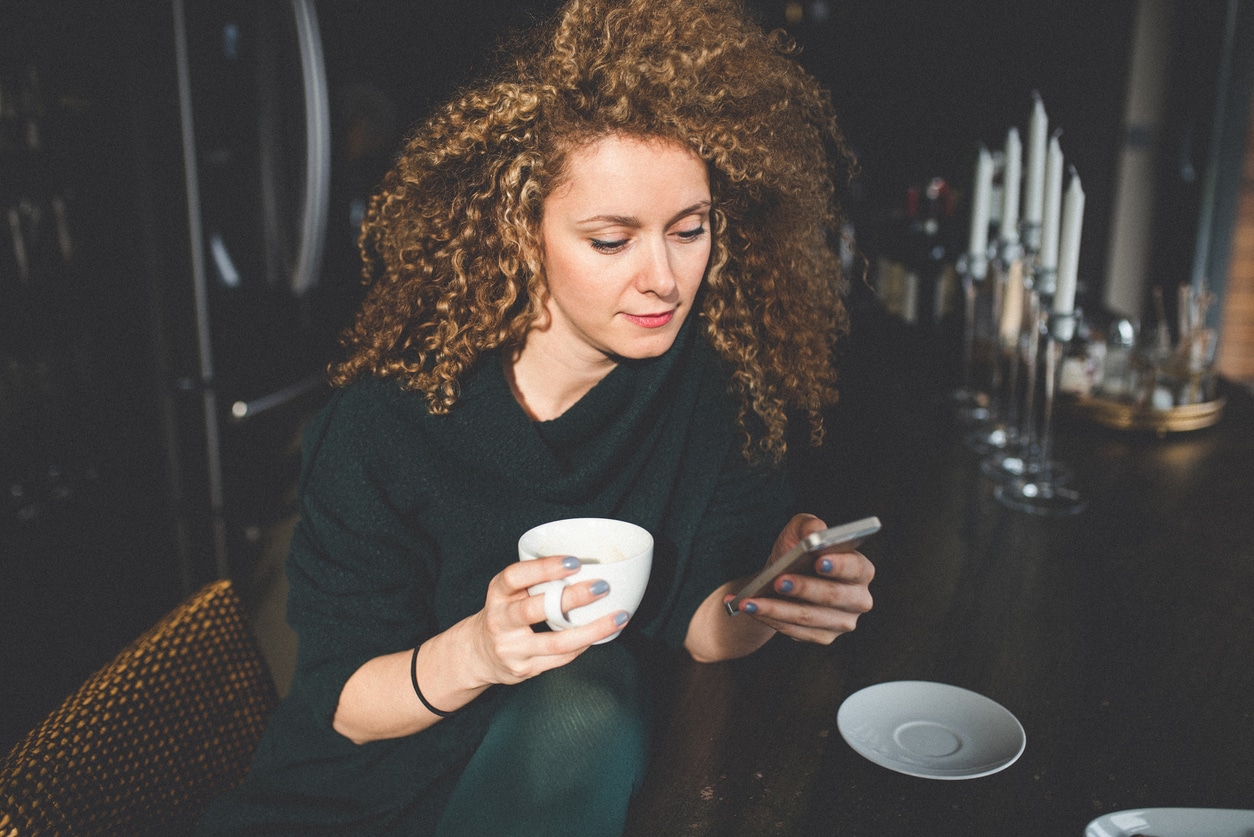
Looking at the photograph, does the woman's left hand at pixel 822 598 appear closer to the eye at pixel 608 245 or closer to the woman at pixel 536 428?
the woman at pixel 536 428

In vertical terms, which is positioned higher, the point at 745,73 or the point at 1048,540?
the point at 745,73

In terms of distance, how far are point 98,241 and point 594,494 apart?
1.37 metres

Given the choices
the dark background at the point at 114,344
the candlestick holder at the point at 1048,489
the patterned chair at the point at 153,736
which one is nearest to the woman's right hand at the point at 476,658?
the patterned chair at the point at 153,736

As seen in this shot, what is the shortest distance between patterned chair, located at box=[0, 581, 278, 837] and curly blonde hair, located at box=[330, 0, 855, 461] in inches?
12.4

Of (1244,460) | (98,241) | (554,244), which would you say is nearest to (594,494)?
(554,244)

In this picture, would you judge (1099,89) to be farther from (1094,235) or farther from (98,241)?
(98,241)

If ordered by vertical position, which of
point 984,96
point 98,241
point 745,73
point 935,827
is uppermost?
point 984,96

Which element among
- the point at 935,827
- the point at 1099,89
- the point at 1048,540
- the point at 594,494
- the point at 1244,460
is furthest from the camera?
the point at 1099,89

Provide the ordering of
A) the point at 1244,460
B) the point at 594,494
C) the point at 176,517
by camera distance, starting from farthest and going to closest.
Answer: the point at 176,517 → the point at 1244,460 → the point at 594,494

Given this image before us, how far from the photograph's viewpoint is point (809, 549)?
27.5 inches

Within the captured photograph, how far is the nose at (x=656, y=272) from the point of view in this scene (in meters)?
0.93

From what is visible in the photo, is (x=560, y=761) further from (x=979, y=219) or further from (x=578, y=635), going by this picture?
(x=979, y=219)

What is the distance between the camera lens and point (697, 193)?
95cm

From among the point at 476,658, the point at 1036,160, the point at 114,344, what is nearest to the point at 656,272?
the point at 476,658
